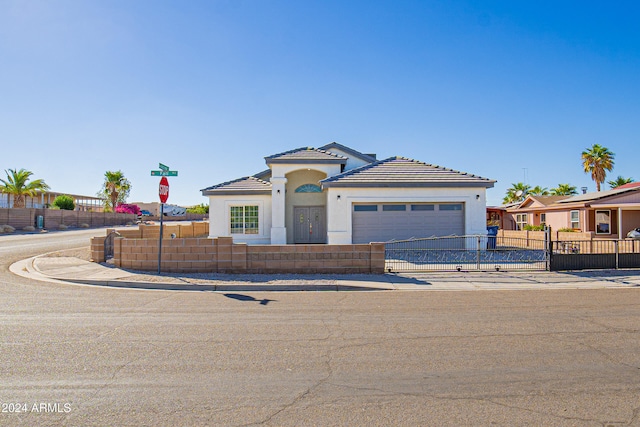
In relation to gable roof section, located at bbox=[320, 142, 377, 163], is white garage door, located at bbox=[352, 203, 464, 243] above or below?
below

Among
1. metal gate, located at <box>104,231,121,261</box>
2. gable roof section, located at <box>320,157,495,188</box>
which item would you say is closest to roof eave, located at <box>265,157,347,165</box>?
gable roof section, located at <box>320,157,495,188</box>

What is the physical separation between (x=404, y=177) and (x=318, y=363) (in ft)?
52.0

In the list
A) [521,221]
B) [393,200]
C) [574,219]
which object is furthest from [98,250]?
[521,221]

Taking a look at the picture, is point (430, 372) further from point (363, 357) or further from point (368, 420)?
point (368, 420)

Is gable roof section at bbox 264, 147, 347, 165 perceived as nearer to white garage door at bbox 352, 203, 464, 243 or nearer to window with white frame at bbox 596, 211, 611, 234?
white garage door at bbox 352, 203, 464, 243

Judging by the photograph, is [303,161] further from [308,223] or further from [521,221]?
[521,221]

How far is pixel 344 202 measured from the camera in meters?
19.4

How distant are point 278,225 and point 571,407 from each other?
59.8ft

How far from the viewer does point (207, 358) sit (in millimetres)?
5344

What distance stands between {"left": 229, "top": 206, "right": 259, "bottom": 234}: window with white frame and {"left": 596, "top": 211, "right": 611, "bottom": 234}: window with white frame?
2413 cm

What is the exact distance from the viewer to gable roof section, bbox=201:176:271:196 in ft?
72.4

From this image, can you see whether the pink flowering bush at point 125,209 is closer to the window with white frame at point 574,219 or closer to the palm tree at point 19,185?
the palm tree at point 19,185

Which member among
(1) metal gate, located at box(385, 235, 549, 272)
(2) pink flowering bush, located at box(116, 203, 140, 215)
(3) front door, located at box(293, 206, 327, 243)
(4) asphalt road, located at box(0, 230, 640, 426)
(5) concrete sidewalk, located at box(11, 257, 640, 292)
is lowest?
(4) asphalt road, located at box(0, 230, 640, 426)

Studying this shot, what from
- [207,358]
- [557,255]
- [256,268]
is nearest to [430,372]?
[207,358]
